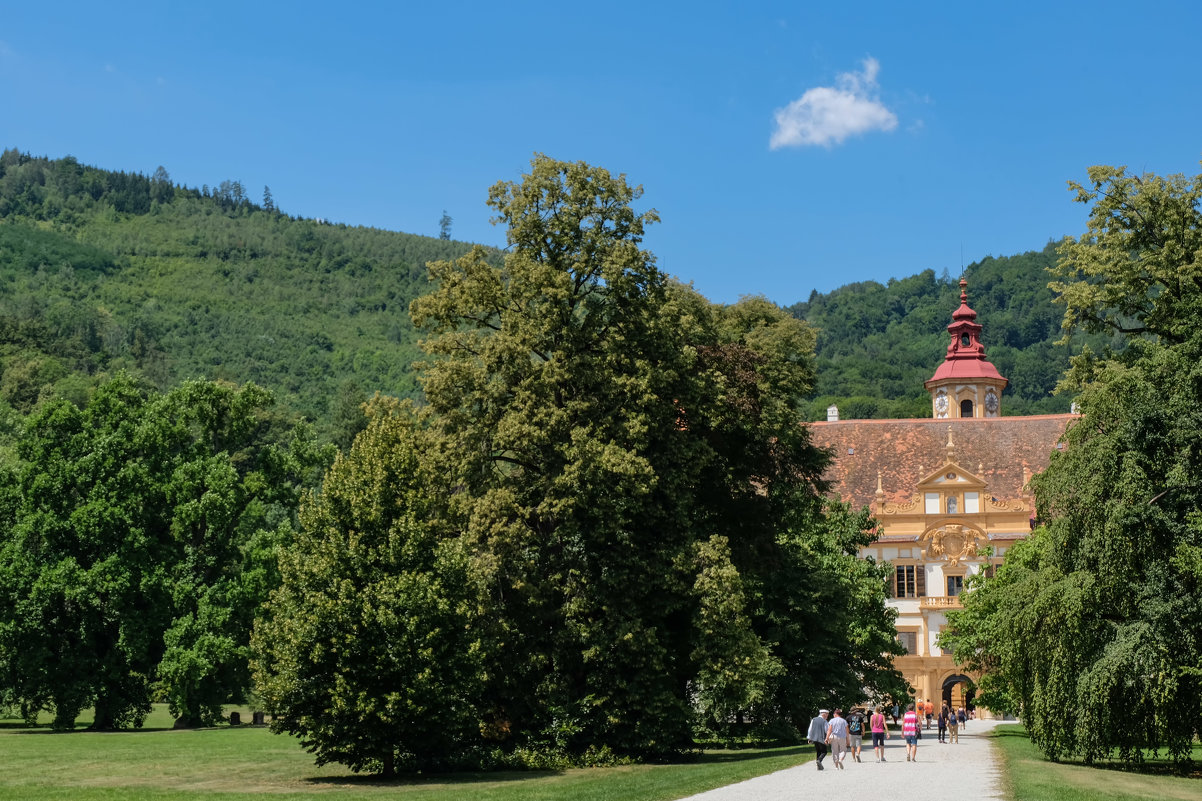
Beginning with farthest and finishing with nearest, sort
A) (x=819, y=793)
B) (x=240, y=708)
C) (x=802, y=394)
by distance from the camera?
(x=240, y=708)
(x=802, y=394)
(x=819, y=793)

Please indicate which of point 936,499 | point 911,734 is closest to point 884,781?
point 911,734

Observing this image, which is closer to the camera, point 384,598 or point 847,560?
point 384,598

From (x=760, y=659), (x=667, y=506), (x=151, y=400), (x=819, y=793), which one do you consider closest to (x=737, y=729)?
(x=760, y=659)

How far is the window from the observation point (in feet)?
254

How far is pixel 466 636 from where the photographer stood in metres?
30.4

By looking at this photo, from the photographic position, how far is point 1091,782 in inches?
1045

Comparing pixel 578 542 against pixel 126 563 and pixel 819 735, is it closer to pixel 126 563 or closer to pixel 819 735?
pixel 819 735

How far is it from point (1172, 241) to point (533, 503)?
17.3 m

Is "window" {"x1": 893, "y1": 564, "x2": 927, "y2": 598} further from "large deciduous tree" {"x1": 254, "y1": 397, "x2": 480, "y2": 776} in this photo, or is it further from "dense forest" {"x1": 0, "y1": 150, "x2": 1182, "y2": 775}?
"large deciduous tree" {"x1": 254, "y1": 397, "x2": 480, "y2": 776}

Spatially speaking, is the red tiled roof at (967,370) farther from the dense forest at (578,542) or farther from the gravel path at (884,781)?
the gravel path at (884,781)

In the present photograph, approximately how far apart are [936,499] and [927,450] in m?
5.00

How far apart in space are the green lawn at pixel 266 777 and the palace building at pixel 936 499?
40.0 meters

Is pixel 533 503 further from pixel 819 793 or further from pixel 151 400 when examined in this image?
pixel 151 400

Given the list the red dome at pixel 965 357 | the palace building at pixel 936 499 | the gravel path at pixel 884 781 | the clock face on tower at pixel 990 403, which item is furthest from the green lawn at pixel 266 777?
the clock face on tower at pixel 990 403
